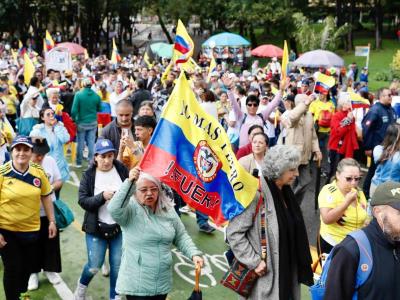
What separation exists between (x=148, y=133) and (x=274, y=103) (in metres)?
3.39

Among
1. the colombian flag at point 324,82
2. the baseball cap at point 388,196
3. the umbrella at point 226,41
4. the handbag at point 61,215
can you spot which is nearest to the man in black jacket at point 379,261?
the baseball cap at point 388,196

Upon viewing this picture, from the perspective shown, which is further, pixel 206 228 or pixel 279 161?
pixel 206 228

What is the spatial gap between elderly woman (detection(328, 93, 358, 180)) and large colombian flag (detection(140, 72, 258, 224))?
5833 mm

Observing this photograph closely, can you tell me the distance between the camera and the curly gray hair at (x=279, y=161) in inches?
162

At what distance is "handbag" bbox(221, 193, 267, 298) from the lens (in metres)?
4.05

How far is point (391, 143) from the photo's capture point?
22.8 feet

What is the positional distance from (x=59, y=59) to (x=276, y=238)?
44.5 feet

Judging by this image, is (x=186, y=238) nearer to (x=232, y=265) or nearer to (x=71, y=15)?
(x=232, y=265)

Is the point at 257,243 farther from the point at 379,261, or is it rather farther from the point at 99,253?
the point at 99,253

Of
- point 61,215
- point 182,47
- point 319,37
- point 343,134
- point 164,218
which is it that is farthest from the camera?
point 319,37

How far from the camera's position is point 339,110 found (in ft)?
32.4

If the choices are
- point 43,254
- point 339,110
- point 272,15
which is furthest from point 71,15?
point 43,254

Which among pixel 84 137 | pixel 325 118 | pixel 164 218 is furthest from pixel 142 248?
pixel 84 137

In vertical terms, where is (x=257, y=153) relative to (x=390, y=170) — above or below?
above
